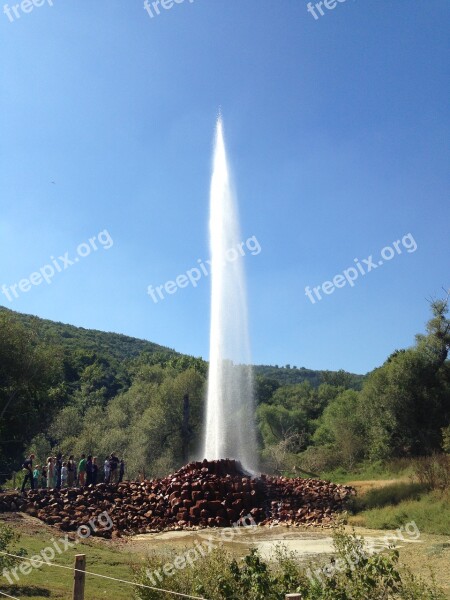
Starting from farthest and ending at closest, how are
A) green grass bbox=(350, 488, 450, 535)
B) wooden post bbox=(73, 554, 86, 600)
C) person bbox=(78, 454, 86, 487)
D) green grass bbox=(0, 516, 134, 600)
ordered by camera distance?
person bbox=(78, 454, 86, 487), green grass bbox=(350, 488, 450, 535), green grass bbox=(0, 516, 134, 600), wooden post bbox=(73, 554, 86, 600)

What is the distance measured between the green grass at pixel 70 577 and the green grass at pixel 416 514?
9.06 m

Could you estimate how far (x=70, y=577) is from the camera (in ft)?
36.2

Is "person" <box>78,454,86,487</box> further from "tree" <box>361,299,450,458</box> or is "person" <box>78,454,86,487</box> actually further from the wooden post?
"tree" <box>361,299,450,458</box>

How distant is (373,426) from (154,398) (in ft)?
60.6

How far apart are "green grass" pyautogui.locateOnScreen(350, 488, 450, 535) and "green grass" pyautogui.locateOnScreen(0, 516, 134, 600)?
357 inches

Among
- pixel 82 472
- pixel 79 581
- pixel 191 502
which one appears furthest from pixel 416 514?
pixel 79 581

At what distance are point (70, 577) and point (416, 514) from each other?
12.1 meters

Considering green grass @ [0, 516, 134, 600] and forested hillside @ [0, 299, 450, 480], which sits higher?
forested hillside @ [0, 299, 450, 480]

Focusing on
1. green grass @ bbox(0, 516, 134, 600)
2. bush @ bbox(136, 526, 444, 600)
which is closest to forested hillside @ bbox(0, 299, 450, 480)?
green grass @ bbox(0, 516, 134, 600)

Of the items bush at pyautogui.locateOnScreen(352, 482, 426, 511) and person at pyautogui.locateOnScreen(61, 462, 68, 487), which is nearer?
bush at pyautogui.locateOnScreen(352, 482, 426, 511)

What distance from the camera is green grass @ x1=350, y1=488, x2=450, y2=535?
A: 17.2 meters

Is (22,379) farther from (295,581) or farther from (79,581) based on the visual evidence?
(295,581)

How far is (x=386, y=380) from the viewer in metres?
41.5

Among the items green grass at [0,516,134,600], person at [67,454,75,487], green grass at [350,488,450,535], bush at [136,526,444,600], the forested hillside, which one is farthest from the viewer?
the forested hillside
